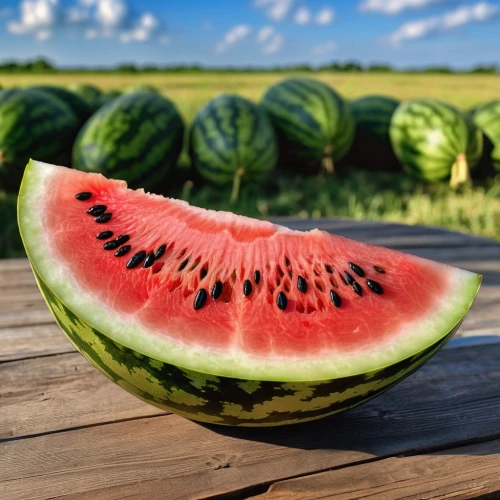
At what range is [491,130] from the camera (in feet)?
16.3

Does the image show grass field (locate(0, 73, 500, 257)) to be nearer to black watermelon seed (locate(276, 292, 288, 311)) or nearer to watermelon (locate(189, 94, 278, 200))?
watermelon (locate(189, 94, 278, 200))

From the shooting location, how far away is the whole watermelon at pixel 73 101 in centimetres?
462

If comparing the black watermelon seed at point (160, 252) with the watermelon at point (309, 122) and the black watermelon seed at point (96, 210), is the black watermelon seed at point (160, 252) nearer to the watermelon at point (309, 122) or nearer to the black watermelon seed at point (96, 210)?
the black watermelon seed at point (96, 210)

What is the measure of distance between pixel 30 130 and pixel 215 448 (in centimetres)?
348

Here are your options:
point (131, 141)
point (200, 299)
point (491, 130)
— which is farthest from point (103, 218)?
point (491, 130)

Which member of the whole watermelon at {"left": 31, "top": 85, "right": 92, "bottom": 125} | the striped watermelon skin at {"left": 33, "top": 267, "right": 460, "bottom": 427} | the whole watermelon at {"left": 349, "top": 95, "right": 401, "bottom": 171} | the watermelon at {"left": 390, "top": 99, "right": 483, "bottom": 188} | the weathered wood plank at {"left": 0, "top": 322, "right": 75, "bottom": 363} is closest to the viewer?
the striped watermelon skin at {"left": 33, "top": 267, "right": 460, "bottom": 427}

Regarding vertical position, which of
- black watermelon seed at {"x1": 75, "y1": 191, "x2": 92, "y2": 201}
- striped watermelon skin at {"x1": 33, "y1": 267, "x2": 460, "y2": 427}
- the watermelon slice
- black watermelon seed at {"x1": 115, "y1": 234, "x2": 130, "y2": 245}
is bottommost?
striped watermelon skin at {"x1": 33, "y1": 267, "x2": 460, "y2": 427}

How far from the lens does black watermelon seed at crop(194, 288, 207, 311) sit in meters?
1.04

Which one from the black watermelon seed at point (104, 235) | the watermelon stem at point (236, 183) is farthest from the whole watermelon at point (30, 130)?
the black watermelon seed at point (104, 235)

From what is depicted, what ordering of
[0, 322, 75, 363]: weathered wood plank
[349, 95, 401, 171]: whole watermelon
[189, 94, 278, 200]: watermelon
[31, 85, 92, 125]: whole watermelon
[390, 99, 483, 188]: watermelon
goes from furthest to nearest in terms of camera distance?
[349, 95, 401, 171]: whole watermelon
[31, 85, 92, 125]: whole watermelon
[390, 99, 483, 188]: watermelon
[189, 94, 278, 200]: watermelon
[0, 322, 75, 363]: weathered wood plank

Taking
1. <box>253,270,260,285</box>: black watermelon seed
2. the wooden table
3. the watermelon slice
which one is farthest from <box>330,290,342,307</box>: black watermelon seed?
the wooden table

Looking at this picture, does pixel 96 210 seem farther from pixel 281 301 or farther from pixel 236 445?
pixel 236 445

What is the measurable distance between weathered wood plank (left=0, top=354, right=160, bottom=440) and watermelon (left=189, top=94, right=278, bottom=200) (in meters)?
2.66

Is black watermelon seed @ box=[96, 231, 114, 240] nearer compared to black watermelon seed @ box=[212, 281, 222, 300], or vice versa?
black watermelon seed @ box=[212, 281, 222, 300]
